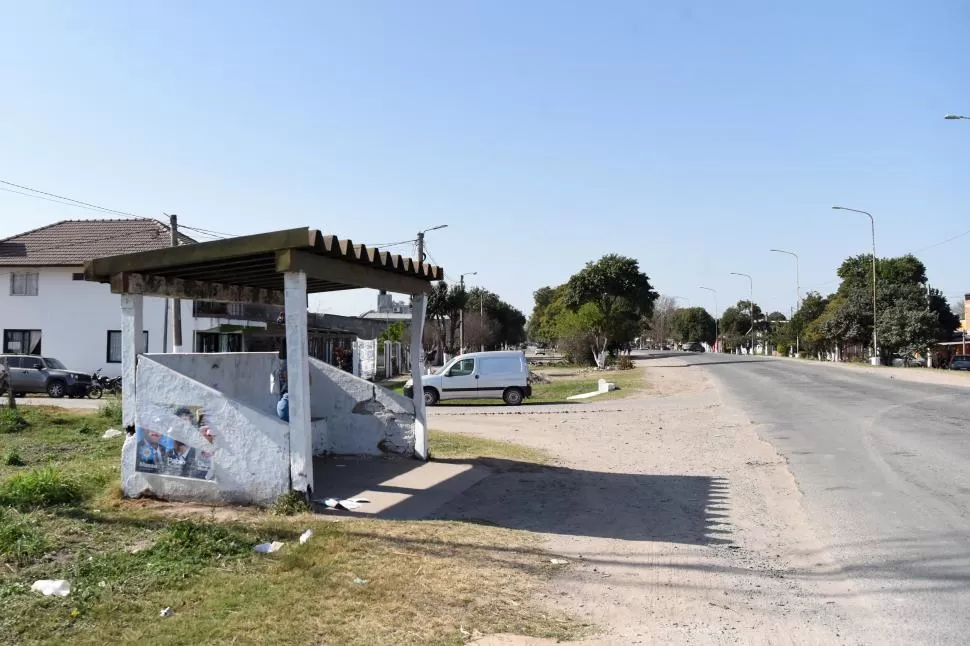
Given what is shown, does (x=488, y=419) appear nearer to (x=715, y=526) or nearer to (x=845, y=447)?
(x=845, y=447)

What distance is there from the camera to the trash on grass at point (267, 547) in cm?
669

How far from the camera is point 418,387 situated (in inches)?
476

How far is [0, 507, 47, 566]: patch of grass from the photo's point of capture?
614cm

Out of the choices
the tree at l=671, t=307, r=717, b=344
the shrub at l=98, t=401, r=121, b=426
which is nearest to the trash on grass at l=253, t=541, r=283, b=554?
the shrub at l=98, t=401, r=121, b=426

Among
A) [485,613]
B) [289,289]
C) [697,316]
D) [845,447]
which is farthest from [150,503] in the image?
[697,316]

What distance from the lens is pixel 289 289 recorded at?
8648mm

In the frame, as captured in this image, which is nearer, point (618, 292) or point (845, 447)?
point (845, 447)

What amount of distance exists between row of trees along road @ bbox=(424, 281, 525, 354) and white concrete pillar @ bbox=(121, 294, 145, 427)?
28.0 m

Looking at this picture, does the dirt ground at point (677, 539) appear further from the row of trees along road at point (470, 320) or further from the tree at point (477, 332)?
the tree at point (477, 332)

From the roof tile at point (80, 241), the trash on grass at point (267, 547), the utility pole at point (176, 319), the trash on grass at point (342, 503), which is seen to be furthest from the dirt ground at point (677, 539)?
the roof tile at point (80, 241)

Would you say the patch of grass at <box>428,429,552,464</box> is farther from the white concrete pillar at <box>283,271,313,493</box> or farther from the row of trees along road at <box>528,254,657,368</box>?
the row of trees along road at <box>528,254,657,368</box>

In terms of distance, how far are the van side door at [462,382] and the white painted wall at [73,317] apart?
1586 centimetres

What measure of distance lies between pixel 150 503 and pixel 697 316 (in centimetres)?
14326

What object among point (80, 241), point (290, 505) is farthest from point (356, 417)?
point (80, 241)
